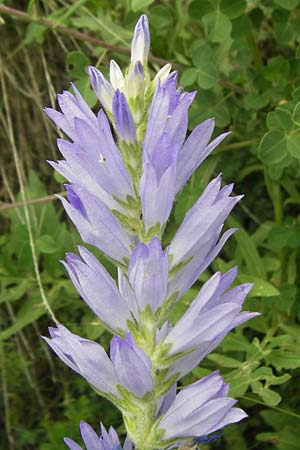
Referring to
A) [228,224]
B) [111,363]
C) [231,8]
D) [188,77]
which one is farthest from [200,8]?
[111,363]

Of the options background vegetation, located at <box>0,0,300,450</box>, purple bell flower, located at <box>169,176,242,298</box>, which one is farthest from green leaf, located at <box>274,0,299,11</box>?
purple bell flower, located at <box>169,176,242,298</box>

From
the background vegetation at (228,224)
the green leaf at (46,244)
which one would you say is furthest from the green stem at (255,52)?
the green leaf at (46,244)

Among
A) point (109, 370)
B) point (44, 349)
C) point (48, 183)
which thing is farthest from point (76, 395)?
point (109, 370)

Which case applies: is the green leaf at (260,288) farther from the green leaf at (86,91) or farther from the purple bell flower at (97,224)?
the purple bell flower at (97,224)

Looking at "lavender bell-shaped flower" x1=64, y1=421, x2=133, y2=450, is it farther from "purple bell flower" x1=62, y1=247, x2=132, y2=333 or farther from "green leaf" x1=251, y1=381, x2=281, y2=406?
"green leaf" x1=251, y1=381, x2=281, y2=406

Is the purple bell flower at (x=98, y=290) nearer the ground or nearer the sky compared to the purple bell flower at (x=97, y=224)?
nearer the ground

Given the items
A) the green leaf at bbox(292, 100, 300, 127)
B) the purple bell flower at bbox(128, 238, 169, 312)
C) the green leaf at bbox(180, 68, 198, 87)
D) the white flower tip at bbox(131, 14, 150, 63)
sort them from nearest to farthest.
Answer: the purple bell flower at bbox(128, 238, 169, 312) → the white flower tip at bbox(131, 14, 150, 63) → the green leaf at bbox(292, 100, 300, 127) → the green leaf at bbox(180, 68, 198, 87)
